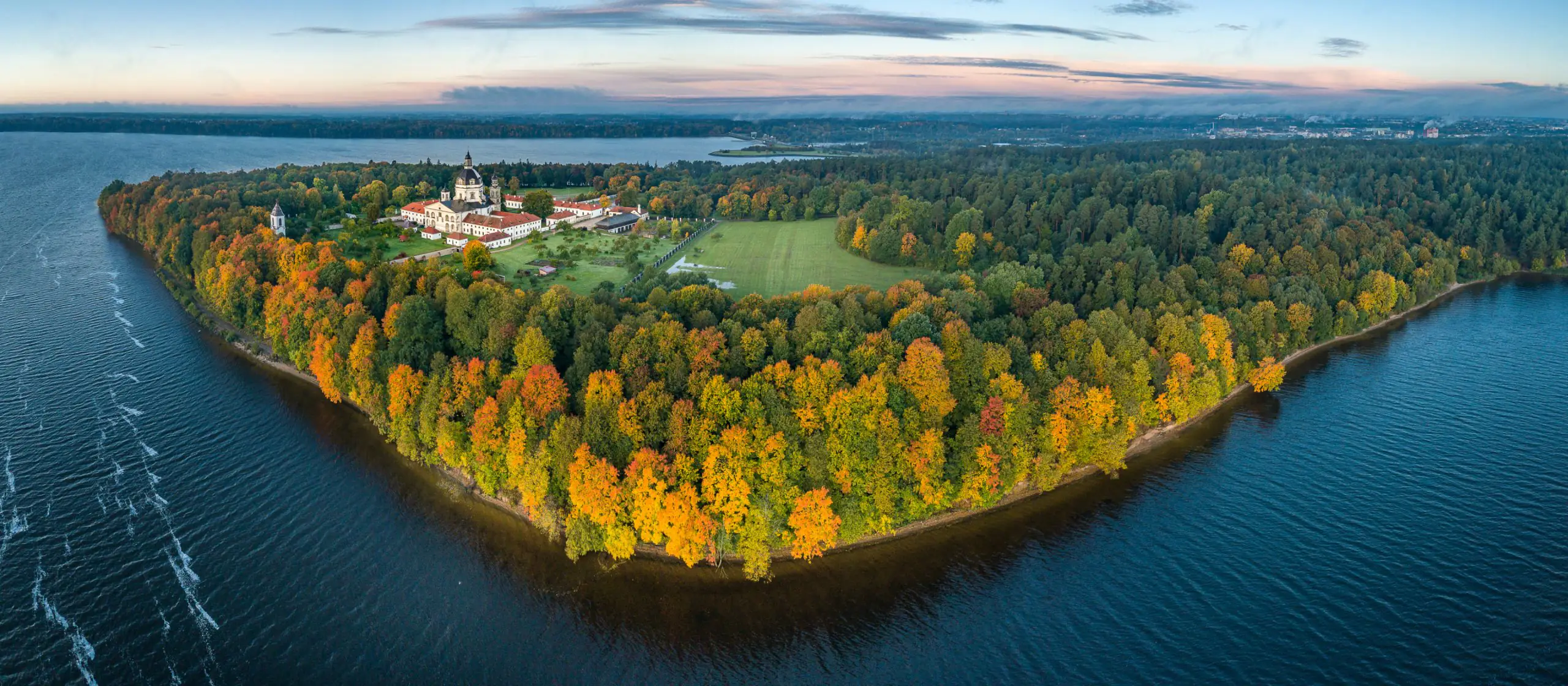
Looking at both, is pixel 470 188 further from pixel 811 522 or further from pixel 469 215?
pixel 811 522

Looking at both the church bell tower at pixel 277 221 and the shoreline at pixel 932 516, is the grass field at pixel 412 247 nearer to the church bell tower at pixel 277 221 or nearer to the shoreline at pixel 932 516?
the church bell tower at pixel 277 221

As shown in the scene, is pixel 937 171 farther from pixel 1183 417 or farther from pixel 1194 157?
pixel 1183 417

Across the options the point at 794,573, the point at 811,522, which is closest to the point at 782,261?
the point at 811,522

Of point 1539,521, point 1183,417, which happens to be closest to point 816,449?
point 1183,417

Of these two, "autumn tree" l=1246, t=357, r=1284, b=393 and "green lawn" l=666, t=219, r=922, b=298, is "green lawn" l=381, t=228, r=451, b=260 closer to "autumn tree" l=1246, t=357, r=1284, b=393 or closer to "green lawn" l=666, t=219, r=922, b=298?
"green lawn" l=666, t=219, r=922, b=298

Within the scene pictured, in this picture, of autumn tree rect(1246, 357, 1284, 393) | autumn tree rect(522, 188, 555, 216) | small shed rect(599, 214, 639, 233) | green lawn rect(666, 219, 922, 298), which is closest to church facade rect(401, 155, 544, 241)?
autumn tree rect(522, 188, 555, 216)
